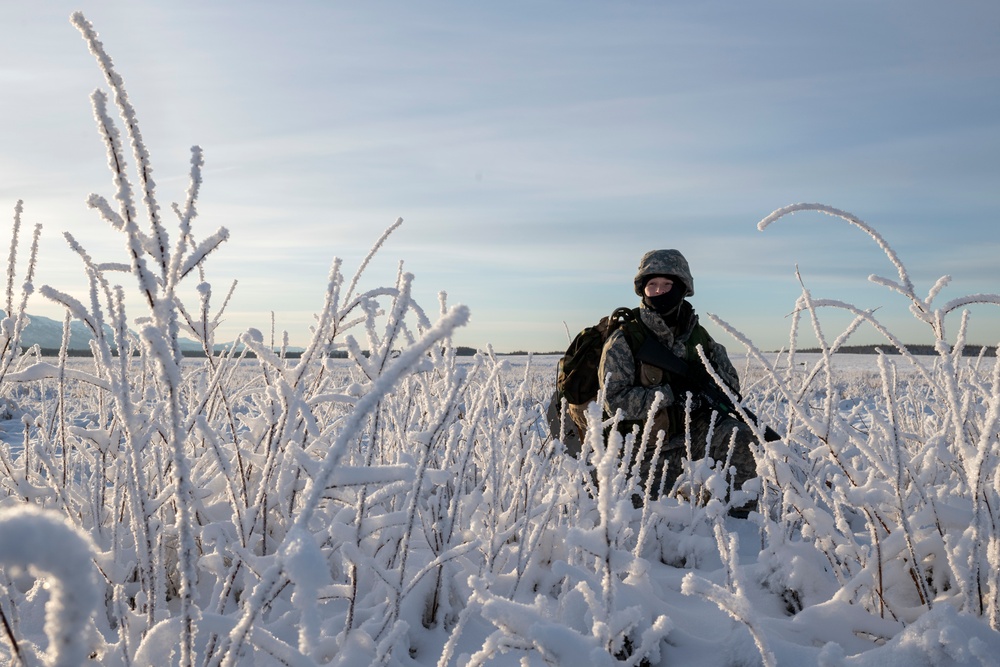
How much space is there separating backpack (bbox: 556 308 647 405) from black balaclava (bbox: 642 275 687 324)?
109 millimetres

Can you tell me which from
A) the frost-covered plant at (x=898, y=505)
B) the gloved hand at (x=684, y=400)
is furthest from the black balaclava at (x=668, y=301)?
the frost-covered plant at (x=898, y=505)

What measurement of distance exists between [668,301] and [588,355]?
23.0 inches

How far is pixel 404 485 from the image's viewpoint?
4.32ft

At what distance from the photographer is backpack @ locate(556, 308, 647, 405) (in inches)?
145

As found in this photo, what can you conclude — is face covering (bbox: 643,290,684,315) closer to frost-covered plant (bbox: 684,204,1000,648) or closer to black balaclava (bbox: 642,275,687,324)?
black balaclava (bbox: 642,275,687,324)

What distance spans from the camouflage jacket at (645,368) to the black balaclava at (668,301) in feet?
0.17

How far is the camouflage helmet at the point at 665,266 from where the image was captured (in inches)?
150

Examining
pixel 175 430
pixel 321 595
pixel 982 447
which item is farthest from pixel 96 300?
pixel 982 447

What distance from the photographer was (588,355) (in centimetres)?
382

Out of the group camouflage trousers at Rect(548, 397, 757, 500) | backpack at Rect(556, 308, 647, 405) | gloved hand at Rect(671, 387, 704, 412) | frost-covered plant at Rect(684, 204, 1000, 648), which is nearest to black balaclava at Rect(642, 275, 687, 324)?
backpack at Rect(556, 308, 647, 405)

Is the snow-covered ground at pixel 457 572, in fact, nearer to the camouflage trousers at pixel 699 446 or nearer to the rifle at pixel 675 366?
the camouflage trousers at pixel 699 446

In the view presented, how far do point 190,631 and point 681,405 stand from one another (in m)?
3.05

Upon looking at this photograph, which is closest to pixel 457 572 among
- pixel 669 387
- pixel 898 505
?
pixel 898 505

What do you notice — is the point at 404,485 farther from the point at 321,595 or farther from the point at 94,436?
the point at 94,436
